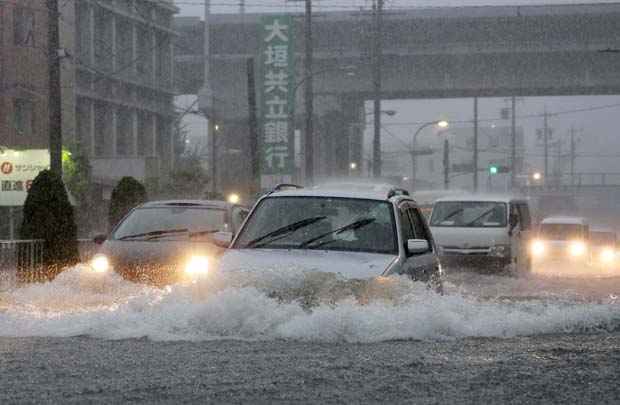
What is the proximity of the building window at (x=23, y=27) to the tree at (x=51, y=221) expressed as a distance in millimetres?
22426

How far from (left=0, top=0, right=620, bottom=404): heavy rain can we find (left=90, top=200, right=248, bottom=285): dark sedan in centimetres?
4

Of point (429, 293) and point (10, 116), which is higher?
point (10, 116)

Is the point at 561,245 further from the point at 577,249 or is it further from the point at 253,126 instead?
the point at 253,126

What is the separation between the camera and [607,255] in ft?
144

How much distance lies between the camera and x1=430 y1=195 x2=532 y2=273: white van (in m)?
28.9

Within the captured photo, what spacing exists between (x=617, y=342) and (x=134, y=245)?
26.9ft

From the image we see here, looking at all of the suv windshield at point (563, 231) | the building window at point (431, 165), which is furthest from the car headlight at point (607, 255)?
the building window at point (431, 165)

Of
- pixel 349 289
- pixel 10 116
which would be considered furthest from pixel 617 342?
pixel 10 116

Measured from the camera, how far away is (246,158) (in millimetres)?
81562

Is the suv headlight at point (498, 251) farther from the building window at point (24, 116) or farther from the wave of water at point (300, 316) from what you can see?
the building window at point (24, 116)

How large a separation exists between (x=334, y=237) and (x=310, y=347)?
99.1 inches

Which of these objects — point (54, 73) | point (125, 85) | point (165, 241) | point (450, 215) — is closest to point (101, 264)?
point (165, 241)

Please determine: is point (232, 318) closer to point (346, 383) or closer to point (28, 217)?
point (346, 383)

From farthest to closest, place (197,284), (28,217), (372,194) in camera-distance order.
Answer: (28,217), (372,194), (197,284)
